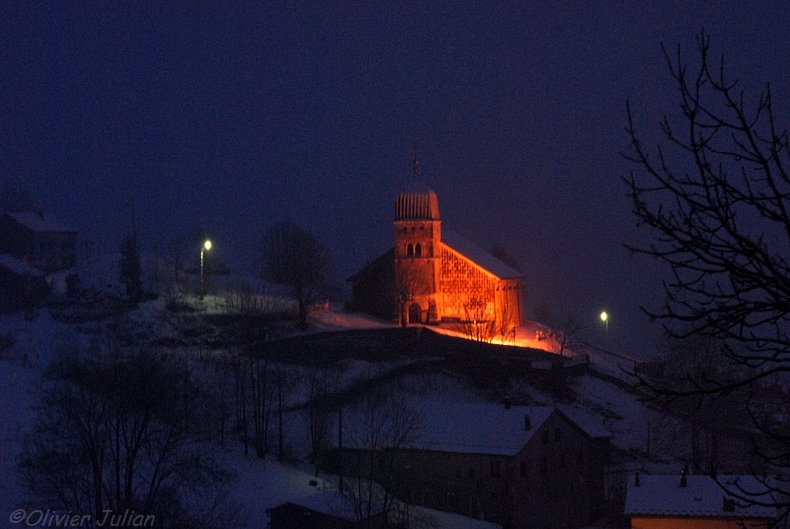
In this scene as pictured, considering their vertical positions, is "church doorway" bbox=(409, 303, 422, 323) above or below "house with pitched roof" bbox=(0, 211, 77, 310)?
below

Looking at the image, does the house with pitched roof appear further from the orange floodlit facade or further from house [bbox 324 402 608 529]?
house [bbox 324 402 608 529]

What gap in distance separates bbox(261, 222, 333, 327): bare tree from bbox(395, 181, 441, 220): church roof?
7.11 meters

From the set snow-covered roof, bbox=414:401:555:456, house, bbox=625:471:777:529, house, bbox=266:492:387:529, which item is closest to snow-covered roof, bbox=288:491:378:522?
house, bbox=266:492:387:529

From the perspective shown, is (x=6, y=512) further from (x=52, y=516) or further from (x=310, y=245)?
(x=310, y=245)

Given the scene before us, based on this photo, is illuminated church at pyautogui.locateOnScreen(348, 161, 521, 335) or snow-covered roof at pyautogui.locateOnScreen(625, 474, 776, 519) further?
illuminated church at pyautogui.locateOnScreen(348, 161, 521, 335)

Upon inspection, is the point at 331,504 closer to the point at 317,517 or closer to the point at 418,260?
the point at 317,517

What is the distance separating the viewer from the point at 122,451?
34.7 metres

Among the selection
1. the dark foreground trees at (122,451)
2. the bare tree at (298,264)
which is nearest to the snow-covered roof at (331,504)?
the dark foreground trees at (122,451)

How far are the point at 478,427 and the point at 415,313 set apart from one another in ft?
74.3

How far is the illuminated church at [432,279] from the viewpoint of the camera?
6212 cm

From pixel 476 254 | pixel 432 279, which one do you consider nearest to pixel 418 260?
pixel 432 279

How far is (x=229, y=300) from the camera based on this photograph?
5831 centimetres

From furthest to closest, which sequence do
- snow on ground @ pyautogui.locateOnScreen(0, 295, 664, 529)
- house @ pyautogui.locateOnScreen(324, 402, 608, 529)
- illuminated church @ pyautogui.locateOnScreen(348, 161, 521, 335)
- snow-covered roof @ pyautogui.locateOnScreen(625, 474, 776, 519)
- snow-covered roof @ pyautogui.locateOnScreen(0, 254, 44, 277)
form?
illuminated church @ pyautogui.locateOnScreen(348, 161, 521, 335)
snow-covered roof @ pyautogui.locateOnScreen(0, 254, 44, 277)
house @ pyautogui.locateOnScreen(324, 402, 608, 529)
snow on ground @ pyautogui.locateOnScreen(0, 295, 664, 529)
snow-covered roof @ pyautogui.locateOnScreen(625, 474, 776, 519)

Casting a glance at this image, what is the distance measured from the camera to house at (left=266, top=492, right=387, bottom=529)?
31.4 metres
